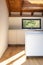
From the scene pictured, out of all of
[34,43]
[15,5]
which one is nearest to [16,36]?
[15,5]

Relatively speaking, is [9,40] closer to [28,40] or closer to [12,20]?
[12,20]

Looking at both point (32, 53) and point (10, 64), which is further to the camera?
point (32, 53)

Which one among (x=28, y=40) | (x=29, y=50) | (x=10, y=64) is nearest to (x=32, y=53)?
(x=29, y=50)

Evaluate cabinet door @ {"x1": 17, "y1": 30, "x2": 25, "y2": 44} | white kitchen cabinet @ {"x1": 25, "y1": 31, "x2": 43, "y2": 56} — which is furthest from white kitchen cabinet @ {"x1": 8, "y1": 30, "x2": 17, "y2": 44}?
white kitchen cabinet @ {"x1": 25, "y1": 31, "x2": 43, "y2": 56}

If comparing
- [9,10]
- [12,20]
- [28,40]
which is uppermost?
[9,10]

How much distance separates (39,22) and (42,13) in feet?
1.74

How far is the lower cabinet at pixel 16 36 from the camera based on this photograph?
7.53 metres

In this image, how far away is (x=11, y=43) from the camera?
7570 millimetres

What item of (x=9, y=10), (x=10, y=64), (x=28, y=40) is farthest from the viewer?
(x=9, y=10)

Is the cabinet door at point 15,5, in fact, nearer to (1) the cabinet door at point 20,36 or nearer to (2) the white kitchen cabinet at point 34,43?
(1) the cabinet door at point 20,36

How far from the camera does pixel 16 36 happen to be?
7570 mm

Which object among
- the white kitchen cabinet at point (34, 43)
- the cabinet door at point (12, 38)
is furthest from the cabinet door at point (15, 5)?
the white kitchen cabinet at point (34, 43)

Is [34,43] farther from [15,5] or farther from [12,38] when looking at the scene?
[12,38]

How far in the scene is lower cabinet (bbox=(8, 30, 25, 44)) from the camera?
7.53 meters
